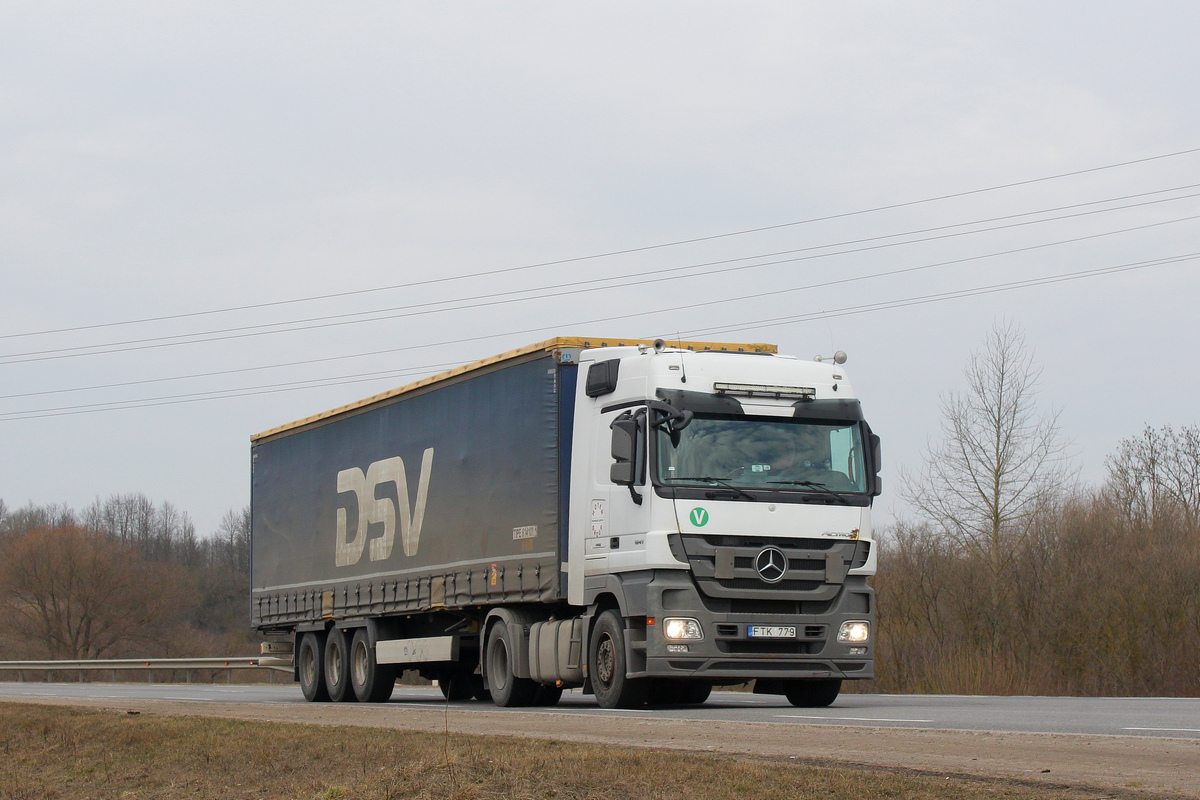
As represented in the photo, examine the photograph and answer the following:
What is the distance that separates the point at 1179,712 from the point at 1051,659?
12142 millimetres

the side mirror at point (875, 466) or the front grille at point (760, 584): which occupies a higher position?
the side mirror at point (875, 466)

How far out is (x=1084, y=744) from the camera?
9406 mm

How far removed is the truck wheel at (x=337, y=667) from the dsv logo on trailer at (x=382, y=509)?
1181 mm

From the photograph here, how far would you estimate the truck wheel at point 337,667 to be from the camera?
21.4 m

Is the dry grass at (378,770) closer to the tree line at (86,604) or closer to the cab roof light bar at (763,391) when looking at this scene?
the cab roof light bar at (763,391)

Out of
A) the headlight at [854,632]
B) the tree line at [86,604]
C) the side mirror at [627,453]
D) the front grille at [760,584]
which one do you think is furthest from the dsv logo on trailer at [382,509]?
the tree line at [86,604]

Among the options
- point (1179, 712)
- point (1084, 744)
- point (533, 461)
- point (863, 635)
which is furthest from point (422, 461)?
point (1084, 744)

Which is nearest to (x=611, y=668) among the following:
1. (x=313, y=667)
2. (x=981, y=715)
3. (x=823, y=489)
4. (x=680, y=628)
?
(x=680, y=628)

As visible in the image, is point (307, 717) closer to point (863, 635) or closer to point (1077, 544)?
point (863, 635)

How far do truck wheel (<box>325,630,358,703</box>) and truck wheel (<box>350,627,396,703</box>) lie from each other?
0.73 feet

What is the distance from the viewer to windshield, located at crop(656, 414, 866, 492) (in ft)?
48.6

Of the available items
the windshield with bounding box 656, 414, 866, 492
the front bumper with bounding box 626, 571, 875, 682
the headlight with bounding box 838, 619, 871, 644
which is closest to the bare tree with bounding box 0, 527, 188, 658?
→ the front bumper with bounding box 626, 571, 875, 682

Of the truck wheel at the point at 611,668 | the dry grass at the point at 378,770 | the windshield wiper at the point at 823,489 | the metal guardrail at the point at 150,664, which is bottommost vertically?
the metal guardrail at the point at 150,664

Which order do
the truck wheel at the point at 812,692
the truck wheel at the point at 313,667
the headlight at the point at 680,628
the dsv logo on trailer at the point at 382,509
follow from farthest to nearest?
the truck wheel at the point at 313,667 → the dsv logo on trailer at the point at 382,509 → the truck wheel at the point at 812,692 → the headlight at the point at 680,628
